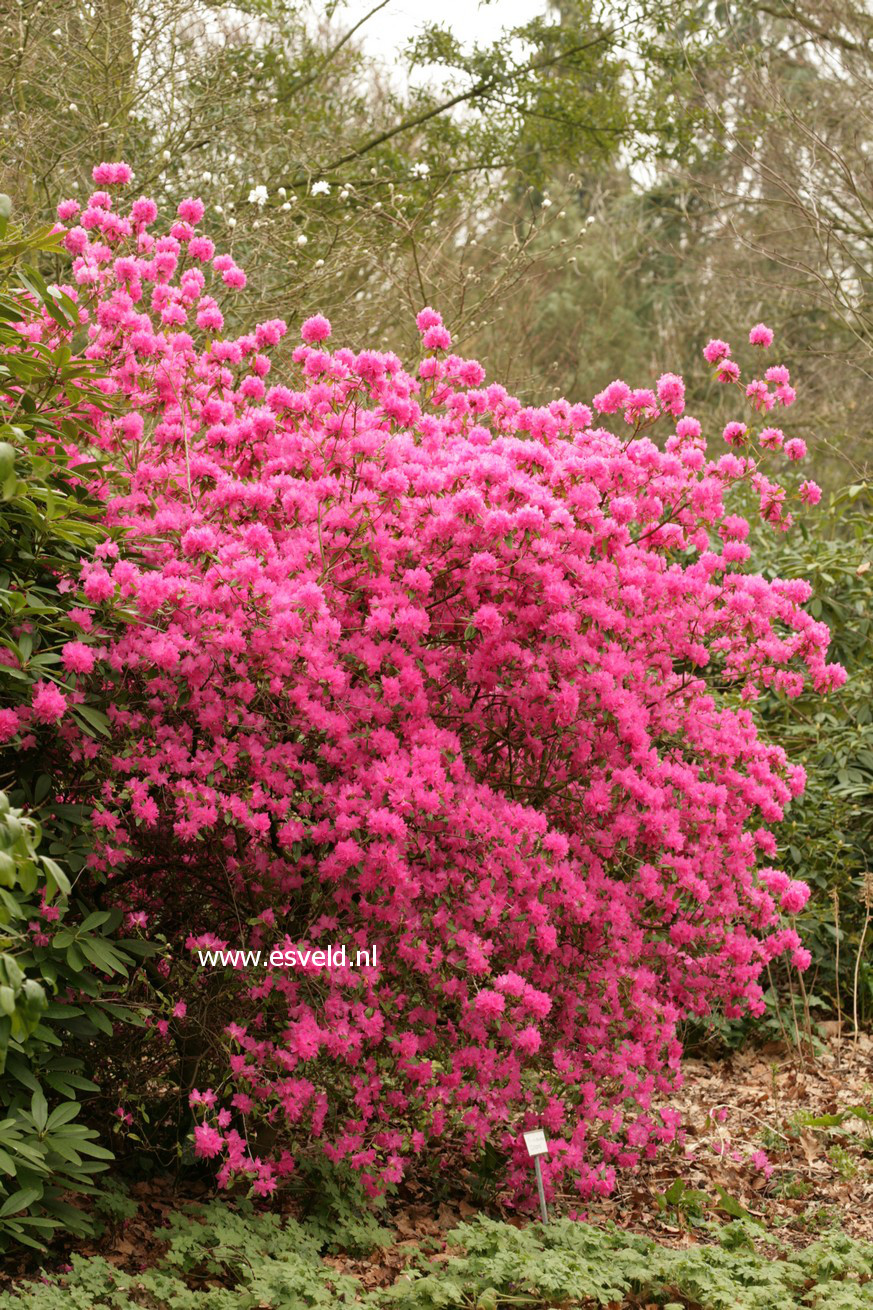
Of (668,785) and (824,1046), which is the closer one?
(668,785)

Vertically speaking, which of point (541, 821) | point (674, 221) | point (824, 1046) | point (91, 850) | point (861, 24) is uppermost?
point (674, 221)

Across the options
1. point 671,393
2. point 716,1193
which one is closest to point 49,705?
point 671,393

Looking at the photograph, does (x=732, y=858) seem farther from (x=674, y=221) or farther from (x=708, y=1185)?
(x=674, y=221)

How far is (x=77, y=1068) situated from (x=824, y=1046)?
3675mm

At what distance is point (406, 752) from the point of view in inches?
144

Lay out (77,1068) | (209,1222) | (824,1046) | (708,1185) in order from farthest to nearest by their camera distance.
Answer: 1. (824,1046)
2. (708,1185)
3. (209,1222)
4. (77,1068)

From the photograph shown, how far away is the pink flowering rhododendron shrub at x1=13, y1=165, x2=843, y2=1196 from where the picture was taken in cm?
351

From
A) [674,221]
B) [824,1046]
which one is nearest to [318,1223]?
[824,1046]

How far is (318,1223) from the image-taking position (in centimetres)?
380

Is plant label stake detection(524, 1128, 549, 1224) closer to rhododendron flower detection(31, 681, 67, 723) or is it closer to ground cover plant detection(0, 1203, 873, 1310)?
ground cover plant detection(0, 1203, 873, 1310)

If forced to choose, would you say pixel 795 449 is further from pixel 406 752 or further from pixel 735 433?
pixel 406 752

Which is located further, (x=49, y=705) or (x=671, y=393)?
(x=671, y=393)

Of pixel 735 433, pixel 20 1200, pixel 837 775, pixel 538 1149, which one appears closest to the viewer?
pixel 20 1200

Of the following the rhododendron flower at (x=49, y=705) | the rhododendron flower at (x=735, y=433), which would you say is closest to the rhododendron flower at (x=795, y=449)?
the rhododendron flower at (x=735, y=433)
